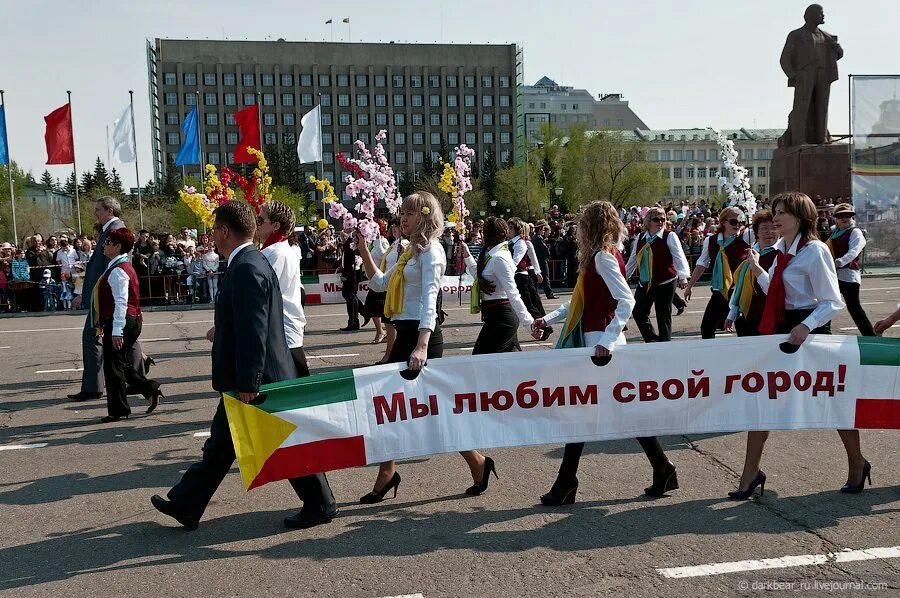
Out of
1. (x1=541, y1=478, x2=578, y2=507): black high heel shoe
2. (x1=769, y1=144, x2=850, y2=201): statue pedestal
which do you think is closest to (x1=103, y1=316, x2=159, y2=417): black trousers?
(x1=541, y1=478, x2=578, y2=507): black high heel shoe

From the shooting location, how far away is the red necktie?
533cm

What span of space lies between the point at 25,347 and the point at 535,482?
1061cm

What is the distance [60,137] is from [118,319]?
26169 millimetres

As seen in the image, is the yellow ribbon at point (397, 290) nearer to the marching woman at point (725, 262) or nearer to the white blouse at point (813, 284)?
the white blouse at point (813, 284)

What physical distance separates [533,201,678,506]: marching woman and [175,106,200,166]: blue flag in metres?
31.7

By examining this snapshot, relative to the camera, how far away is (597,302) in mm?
5102

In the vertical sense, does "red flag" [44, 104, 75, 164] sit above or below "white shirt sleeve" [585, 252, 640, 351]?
above

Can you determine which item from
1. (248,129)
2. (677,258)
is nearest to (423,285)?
(677,258)

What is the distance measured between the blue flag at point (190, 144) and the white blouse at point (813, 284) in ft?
105

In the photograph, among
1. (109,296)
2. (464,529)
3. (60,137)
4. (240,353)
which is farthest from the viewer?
(60,137)

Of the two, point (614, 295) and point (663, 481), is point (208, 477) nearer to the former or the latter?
point (614, 295)

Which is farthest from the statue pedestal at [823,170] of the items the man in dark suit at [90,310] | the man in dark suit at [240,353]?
the man in dark suit at [240,353]

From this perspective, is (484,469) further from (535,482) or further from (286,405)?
(286,405)

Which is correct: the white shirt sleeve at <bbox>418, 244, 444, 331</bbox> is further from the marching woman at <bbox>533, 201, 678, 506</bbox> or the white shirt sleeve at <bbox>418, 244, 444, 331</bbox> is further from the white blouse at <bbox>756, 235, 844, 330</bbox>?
the white blouse at <bbox>756, 235, 844, 330</bbox>
